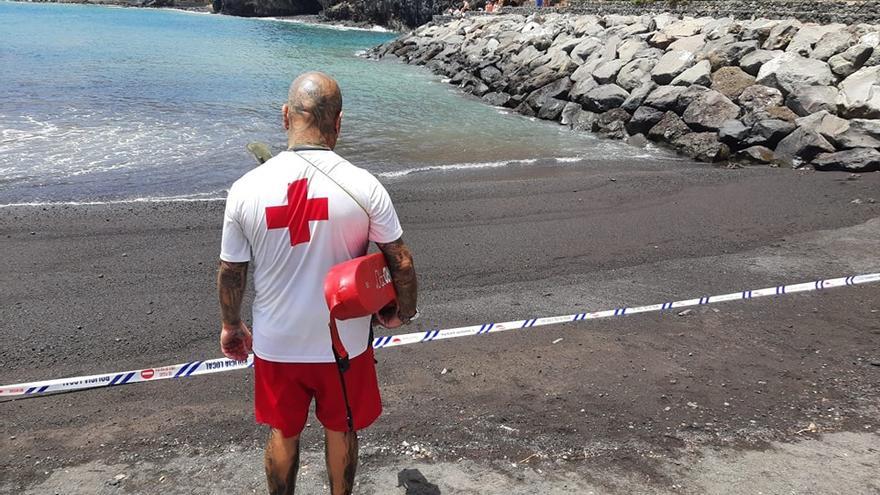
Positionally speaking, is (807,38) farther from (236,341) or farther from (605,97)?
(236,341)

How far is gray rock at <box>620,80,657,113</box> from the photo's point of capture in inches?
634

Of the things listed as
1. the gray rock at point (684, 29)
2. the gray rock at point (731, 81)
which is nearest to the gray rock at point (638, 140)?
the gray rock at point (731, 81)

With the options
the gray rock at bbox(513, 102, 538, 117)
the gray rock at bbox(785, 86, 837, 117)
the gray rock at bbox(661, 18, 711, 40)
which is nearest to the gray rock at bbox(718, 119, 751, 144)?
the gray rock at bbox(785, 86, 837, 117)

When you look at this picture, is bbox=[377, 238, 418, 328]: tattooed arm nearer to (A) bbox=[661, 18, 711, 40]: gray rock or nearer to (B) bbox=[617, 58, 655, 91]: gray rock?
(B) bbox=[617, 58, 655, 91]: gray rock

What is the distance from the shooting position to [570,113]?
59.4 feet

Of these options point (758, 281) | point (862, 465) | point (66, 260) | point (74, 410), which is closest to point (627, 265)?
point (758, 281)

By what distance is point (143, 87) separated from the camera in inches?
863

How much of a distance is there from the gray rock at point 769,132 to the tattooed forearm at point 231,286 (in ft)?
41.0

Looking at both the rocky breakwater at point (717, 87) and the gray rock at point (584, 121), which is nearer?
the rocky breakwater at point (717, 87)

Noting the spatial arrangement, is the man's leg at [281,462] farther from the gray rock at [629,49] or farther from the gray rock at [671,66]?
the gray rock at [629,49]

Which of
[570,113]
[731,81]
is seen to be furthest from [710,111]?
[570,113]

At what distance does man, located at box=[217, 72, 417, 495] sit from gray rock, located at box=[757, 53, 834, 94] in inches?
555

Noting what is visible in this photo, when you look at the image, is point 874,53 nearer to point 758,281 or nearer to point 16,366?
point 758,281

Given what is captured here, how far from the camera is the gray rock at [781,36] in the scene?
53.4 ft
